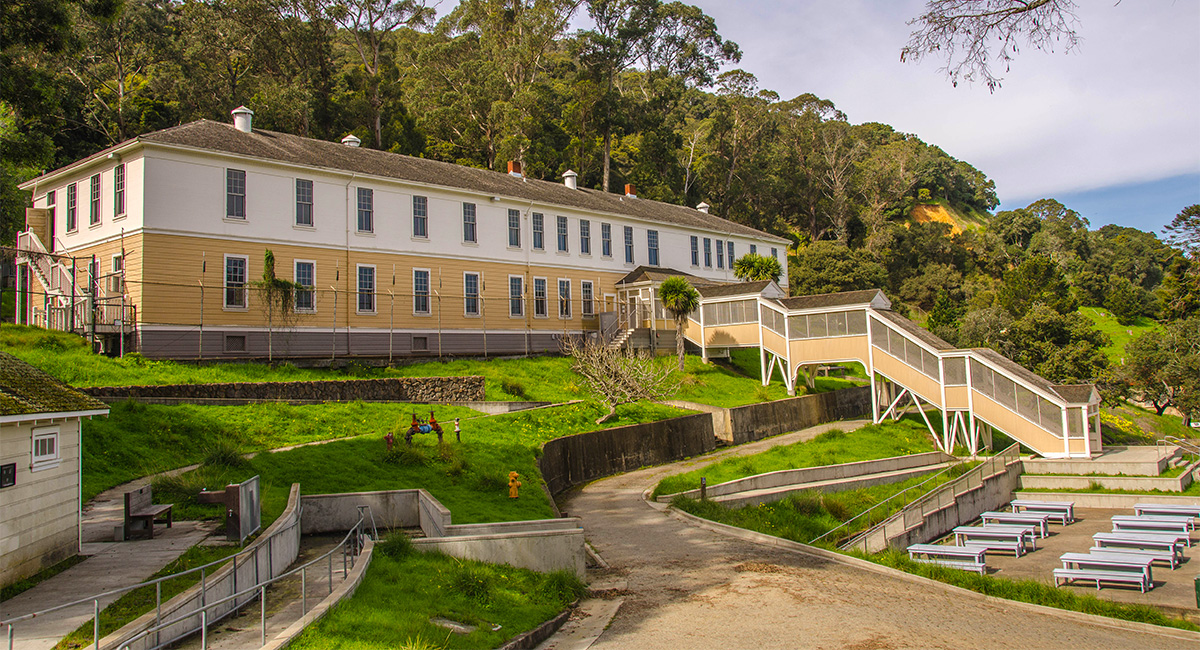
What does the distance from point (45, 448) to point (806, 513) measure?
16.3 metres

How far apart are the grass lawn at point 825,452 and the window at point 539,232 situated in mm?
17119

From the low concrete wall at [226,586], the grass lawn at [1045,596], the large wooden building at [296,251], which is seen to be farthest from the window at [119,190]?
the grass lawn at [1045,596]

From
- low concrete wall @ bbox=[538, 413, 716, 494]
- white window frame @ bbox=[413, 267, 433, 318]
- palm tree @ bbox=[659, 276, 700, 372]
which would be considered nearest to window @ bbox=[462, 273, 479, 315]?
white window frame @ bbox=[413, 267, 433, 318]

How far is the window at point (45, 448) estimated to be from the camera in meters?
11.2

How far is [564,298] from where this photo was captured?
4031cm

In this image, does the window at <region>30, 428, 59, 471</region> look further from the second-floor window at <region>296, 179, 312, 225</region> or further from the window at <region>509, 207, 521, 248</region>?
the window at <region>509, 207, 521, 248</region>

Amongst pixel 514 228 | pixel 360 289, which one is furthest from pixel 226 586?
pixel 514 228

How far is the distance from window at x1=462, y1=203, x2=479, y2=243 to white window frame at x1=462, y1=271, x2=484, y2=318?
1.65 meters

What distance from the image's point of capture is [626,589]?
1328 centimetres

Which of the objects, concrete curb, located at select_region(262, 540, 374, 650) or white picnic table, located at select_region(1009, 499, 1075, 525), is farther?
white picnic table, located at select_region(1009, 499, 1075, 525)

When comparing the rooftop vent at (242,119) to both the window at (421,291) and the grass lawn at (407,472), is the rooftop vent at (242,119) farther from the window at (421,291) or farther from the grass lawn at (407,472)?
the grass lawn at (407,472)

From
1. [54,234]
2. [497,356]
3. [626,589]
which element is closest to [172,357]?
[54,234]

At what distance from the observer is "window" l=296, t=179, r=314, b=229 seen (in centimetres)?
3117

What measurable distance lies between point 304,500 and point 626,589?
6.58 metres
